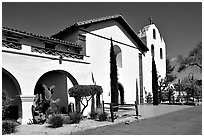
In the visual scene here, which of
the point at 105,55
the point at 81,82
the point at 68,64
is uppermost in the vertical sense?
the point at 105,55

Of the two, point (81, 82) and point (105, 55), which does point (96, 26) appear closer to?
point (105, 55)

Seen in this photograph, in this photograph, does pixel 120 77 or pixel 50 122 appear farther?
pixel 120 77

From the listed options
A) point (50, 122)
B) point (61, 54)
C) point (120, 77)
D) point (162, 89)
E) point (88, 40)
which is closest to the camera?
point (50, 122)

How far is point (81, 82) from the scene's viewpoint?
42.9ft

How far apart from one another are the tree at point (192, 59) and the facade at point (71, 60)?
12.1m

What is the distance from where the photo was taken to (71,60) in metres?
12.6

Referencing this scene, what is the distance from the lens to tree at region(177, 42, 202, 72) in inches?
1202

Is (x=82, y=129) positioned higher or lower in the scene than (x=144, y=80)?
lower

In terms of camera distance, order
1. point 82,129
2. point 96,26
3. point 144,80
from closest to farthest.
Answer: point 82,129
point 96,26
point 144,80

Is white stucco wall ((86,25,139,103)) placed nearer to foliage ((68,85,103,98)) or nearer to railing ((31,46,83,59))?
railing ((31,46,83,59))

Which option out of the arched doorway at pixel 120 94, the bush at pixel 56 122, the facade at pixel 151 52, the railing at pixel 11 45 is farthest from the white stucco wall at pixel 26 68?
the facade at pixel 151 52

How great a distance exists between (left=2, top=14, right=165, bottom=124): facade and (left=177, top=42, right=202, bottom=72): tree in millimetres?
12111

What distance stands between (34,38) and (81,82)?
13.8 feet

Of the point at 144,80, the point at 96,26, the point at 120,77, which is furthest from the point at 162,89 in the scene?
the point at 96,26
